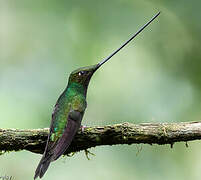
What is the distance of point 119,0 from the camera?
4.82 meters

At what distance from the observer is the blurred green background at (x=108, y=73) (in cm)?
395

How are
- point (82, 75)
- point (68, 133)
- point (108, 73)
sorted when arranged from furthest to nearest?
point (108, 73) < point (82, 75) < point (68, 133)

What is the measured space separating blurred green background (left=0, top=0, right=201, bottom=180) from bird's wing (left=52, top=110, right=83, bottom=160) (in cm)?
38

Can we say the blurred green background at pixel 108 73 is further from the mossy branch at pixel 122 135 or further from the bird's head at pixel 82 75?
the mossy branch at pixel 122 135

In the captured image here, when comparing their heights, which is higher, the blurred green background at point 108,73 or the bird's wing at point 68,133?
the blurred green background at point 108,73

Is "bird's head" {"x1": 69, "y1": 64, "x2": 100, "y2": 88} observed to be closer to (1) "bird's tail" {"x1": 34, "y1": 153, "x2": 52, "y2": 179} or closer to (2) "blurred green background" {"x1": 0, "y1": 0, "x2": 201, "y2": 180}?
(2) "blurred green background" {"x1": 0, "y1": 0, "x2": 201, "y2": 180}

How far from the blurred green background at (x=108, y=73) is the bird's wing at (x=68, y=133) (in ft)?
1.26

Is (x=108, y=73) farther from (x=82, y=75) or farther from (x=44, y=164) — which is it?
(x=44, y=164)

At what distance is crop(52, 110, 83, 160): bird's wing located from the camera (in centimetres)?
319

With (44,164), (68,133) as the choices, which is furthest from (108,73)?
(44,164)

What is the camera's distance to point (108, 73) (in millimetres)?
4629

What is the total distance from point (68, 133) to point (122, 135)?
0.42 metres

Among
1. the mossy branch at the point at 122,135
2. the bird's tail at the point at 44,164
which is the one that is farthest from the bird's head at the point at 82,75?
the bird's tail at the point at 44,164

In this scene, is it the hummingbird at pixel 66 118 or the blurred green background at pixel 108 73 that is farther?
the blurred green background at pixel 108 73
